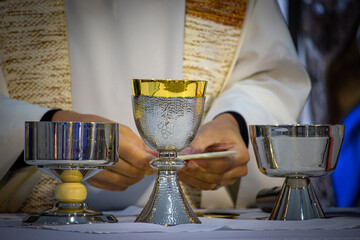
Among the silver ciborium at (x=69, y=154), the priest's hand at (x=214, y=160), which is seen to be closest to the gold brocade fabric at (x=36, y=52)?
the priest's hand at (x=214, y=160)

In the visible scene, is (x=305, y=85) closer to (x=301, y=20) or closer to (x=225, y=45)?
(x=225, y=45)

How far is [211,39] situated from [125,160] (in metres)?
0.59

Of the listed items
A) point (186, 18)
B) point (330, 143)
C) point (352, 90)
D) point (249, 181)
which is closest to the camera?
point (330, 143)

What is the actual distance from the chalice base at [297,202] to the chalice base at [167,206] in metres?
0.13

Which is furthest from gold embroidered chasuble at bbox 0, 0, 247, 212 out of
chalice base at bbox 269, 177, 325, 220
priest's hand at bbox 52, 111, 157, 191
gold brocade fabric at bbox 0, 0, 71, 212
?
chalice base at bbox 269, 177, 325, 220

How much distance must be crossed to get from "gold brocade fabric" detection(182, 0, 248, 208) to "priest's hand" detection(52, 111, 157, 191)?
1.43 feet

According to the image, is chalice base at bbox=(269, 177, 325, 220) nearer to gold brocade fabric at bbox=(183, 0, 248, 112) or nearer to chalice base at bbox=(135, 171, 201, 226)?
chalice base at bbox=(135, 171, 201, 226)

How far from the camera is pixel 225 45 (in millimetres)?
1516

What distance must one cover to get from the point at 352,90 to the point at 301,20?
0.45 meters

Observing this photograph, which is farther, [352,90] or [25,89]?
[352,90]

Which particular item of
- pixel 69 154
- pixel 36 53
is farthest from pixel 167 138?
pixel 36 53

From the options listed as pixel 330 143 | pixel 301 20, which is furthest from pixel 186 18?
pixel 301 20

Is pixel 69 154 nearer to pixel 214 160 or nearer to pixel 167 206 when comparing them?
pixel 167 206

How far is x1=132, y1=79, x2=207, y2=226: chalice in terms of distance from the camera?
2.49 feet
